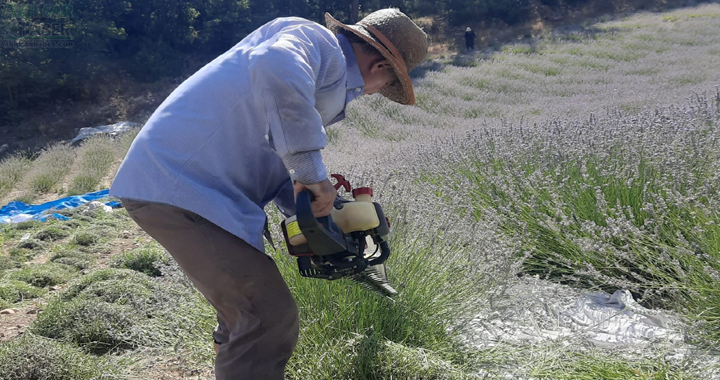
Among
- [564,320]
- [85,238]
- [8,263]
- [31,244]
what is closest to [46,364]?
[564,320]

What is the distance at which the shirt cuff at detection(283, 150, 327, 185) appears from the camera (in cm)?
172

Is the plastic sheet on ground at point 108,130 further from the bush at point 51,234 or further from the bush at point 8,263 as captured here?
the bush at point 8,263

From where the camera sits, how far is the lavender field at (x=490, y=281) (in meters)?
2.41

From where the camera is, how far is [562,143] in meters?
4.23

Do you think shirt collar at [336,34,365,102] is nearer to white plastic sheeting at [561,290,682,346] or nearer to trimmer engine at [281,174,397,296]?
trimmer engine at [281,174,397,296]

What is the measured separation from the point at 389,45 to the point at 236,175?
0.68 meters

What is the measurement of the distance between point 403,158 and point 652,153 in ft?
7.83

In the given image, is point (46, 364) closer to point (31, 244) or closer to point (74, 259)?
point (74, 259)

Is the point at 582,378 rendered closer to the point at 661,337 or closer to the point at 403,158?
the point at 661,337

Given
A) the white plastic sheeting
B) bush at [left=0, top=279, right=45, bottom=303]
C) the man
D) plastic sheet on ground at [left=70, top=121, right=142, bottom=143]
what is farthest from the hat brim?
plastic sheet on ground at [left=70, top=121, right=142, bottom=143]

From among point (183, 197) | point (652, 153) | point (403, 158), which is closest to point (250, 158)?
point (183, 197)

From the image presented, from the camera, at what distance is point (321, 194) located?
69.6 inches

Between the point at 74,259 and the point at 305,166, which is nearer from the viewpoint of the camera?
the point at 305,166

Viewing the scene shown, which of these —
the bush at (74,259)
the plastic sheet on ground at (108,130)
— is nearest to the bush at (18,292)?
the bush at (74,259)
